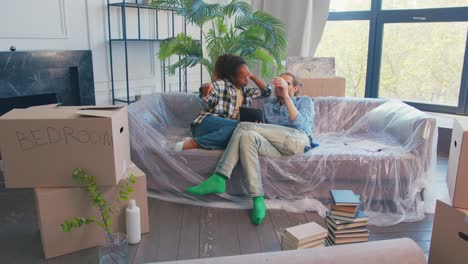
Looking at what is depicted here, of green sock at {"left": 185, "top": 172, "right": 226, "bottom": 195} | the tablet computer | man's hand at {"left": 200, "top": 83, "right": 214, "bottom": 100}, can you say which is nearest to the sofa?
green sock at {"left": 185, "top": 172, "right": 226, "bottom": 195}

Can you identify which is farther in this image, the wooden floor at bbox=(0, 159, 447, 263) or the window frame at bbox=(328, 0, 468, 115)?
the window frame at bbox=(328, 0, 468, 115)

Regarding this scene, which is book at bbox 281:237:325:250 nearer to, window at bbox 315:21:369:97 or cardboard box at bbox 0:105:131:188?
cardboard box at bbox 0:105:131:188

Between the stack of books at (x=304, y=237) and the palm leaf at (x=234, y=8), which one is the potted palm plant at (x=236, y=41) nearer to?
the palm leaf at (x=234, y=8)

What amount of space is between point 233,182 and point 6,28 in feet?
6.37

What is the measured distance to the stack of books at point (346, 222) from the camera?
1.72 m

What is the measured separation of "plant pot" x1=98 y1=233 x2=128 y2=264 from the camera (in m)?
1.68

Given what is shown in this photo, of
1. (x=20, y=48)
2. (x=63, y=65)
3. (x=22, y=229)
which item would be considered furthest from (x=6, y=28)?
(x=22, y=229)

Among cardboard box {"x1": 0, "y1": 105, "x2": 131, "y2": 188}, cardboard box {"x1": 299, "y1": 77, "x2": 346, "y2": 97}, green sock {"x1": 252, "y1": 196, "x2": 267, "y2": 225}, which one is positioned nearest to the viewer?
cardboard box {"x1": 0, "y1": 105, "x2": 131, "y2": 188}

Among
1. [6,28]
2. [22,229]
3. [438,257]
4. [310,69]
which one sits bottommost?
[22,229]

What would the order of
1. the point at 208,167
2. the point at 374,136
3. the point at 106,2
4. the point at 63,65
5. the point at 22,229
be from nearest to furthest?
1. the point at 22,229
2. the point at 208,167
3. the point at 374,136
4. the point at 63,65
5. the point at 106,2

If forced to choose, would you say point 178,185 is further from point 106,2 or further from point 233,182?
point 106,2

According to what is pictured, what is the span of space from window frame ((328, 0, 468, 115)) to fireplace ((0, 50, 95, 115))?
2.37 metres

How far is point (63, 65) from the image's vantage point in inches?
120

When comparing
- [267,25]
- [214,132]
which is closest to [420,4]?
[267,25]
